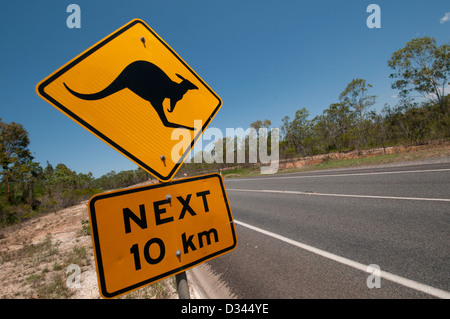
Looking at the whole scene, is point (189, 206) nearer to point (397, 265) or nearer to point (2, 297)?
point (397, 265)

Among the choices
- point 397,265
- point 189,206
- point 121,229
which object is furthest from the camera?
point 397,265

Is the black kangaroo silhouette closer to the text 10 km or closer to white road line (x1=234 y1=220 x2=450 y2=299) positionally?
the text 10 km

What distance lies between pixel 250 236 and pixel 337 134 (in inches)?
1529

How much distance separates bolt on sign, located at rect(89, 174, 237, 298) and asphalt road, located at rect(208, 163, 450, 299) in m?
1.89

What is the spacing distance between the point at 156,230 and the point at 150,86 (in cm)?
98

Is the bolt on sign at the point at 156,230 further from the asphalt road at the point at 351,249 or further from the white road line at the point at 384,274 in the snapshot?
the white road line at the point at 384,274

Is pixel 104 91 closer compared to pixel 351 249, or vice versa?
pixel 104 91

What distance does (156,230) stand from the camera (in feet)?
4.07

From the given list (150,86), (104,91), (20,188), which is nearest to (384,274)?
(150,86)

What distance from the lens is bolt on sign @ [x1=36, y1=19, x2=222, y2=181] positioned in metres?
1.14

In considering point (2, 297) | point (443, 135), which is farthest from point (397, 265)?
point (443, 135)

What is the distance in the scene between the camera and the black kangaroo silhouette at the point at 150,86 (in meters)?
1.26

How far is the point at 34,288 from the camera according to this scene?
373cm

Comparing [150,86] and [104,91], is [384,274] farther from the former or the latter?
[104,91]
